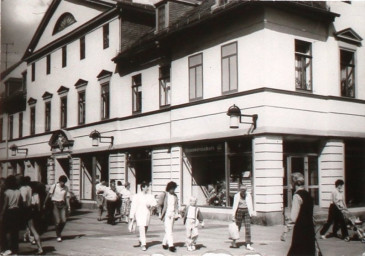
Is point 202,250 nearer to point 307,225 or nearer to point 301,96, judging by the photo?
point 307,225

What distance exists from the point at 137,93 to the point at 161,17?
341 cm

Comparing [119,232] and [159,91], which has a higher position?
[159,91]

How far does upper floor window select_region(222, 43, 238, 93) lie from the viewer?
55.8 ft

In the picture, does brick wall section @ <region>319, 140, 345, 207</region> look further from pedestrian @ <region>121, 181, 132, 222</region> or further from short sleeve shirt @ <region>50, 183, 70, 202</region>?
short sleeve shirt @ <region>50, 183, 70, 202</region>

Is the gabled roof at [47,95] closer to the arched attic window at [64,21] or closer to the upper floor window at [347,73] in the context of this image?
the arched attic window at [64,21]

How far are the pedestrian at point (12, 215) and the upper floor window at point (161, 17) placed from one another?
40.0 feet

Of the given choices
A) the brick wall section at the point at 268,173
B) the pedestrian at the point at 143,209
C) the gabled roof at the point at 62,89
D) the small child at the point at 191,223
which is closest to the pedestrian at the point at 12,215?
the pedestrian at the point at 143,209

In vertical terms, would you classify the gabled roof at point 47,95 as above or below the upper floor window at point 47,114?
above

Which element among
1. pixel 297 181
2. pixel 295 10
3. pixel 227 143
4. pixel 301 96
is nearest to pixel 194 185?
pixel 227 143

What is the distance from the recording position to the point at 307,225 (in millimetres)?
7977

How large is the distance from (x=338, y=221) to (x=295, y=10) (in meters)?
6.92

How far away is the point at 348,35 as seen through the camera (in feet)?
53.5

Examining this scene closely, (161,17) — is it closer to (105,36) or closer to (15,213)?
(105,36)

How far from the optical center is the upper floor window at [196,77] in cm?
1844
